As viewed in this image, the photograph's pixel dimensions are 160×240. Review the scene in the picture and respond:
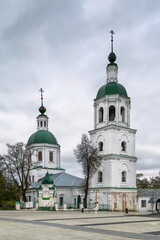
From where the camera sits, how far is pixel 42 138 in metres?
63.6

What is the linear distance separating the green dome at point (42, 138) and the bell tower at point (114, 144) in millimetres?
16555

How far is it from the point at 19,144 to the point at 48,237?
39.6 meters

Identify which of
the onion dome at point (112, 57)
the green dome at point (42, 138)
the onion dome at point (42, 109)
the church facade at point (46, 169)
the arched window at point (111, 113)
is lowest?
the church facade at point (46, 169)

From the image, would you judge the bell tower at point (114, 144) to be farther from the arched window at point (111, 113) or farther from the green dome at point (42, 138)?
the green dome at point (42, 138)

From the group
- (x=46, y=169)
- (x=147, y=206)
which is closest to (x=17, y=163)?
(x=46, y=169)

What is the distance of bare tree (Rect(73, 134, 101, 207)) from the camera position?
4447 centimetres

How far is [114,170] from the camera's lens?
45.0 meters

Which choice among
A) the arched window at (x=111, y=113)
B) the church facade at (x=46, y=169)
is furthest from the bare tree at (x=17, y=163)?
the arched window at (x=111, y=113)

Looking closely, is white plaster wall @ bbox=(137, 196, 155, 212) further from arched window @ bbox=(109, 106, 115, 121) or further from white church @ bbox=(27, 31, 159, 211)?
arched window @ bbox=(109, 106, 115, 121)

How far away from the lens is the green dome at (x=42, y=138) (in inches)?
2500

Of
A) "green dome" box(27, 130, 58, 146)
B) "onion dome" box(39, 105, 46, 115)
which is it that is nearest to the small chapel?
"green dome" box(27, 130, 58, 146)

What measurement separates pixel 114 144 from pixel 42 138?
21608 mm

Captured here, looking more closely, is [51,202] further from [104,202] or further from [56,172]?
[56,172]

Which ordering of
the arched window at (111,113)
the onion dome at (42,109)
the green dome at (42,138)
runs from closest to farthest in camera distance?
the arched window at (111,113) < the green dome at (42,138) < the onion dome at (42,109)
